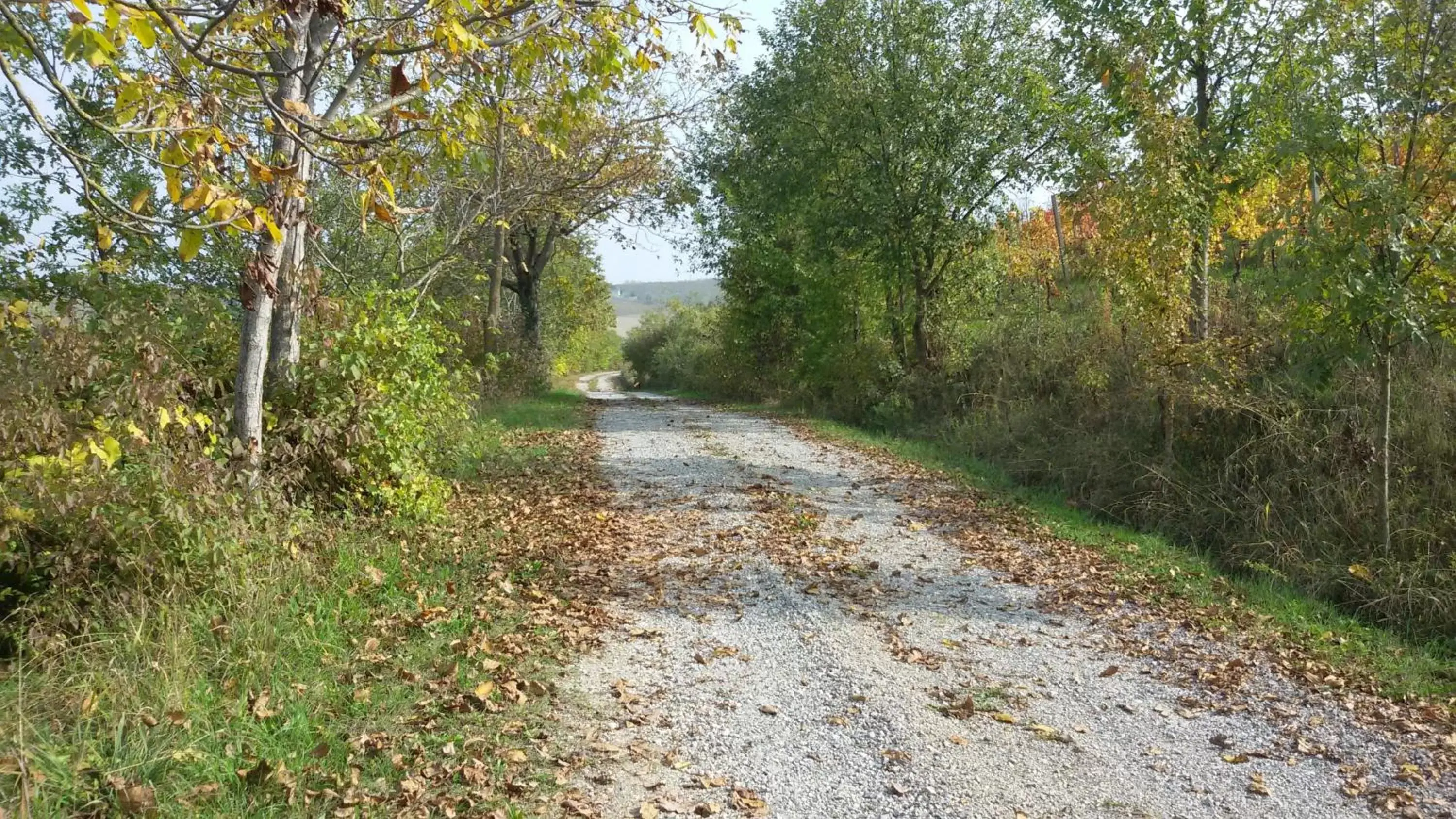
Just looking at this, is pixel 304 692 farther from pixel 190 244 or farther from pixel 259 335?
pixel 259 335

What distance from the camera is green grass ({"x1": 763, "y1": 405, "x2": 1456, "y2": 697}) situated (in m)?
6.20

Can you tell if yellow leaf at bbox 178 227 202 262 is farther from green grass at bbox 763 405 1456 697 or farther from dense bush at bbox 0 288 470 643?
green grass at bbox 763 405 1456 697

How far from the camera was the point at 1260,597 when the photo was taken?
25.2 feet

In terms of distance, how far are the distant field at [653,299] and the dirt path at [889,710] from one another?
2356 cm

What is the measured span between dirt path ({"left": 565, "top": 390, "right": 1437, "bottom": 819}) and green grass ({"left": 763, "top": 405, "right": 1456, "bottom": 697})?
1.11m

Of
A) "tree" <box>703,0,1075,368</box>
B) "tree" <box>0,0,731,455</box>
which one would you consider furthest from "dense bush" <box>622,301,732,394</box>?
"tree" <box>0,0,731,455</box>

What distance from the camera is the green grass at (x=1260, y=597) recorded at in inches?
244

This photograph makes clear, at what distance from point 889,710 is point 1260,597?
14.2 feet

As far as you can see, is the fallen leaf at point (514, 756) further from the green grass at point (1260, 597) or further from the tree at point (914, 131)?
the tree at point (914, 131)

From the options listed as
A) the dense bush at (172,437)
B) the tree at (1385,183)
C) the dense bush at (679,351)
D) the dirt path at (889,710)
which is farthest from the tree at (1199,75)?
the dense bush at (679,351)

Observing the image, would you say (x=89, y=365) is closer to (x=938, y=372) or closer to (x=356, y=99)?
(x=356, y=99)

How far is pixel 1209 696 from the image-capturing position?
5.58m

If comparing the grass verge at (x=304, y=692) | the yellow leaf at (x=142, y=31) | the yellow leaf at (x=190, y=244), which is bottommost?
the grass verge at (x=304, y=692)

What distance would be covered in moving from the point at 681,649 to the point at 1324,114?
721cm
